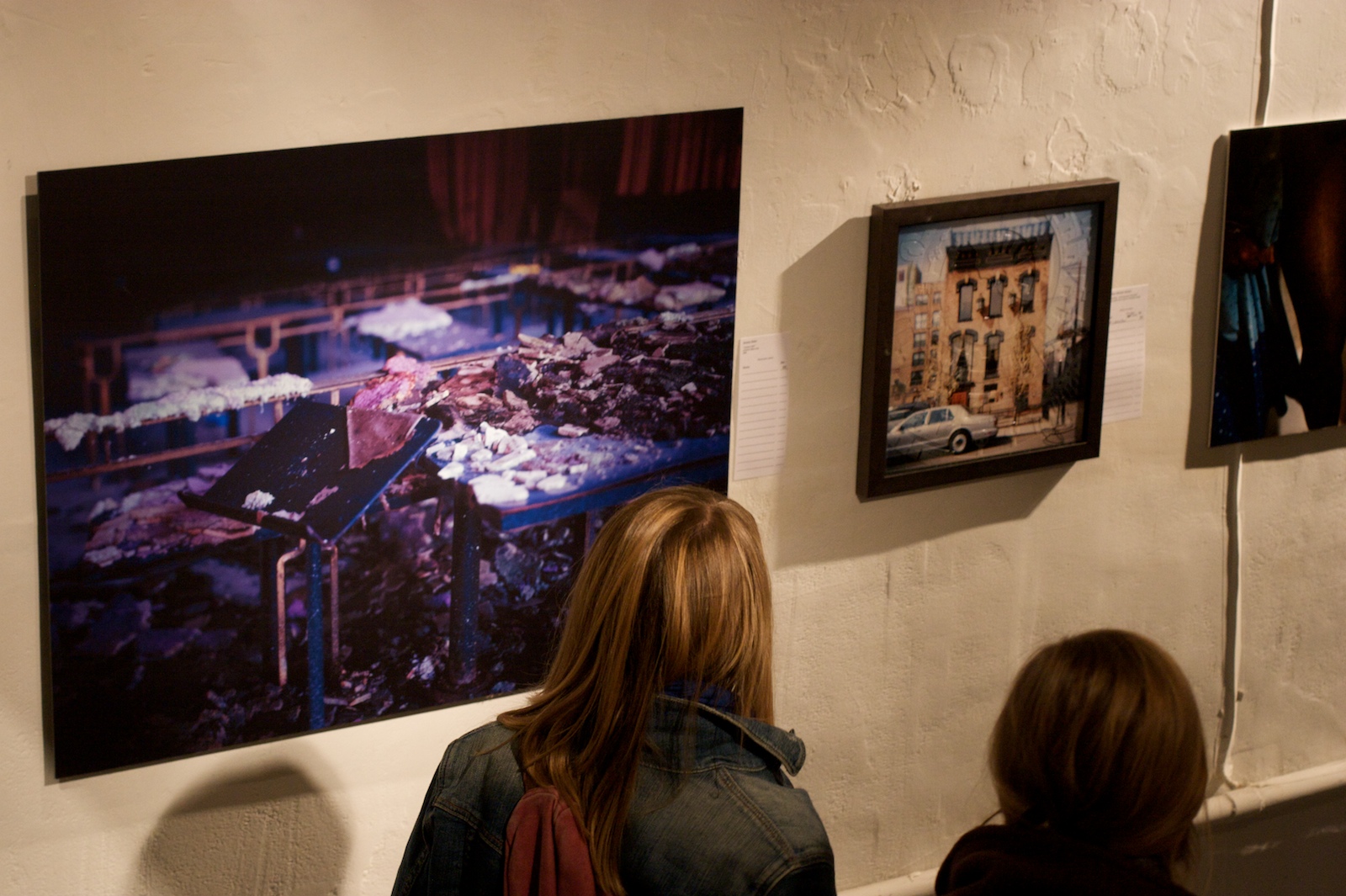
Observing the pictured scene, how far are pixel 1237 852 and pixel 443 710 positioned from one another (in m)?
2.08

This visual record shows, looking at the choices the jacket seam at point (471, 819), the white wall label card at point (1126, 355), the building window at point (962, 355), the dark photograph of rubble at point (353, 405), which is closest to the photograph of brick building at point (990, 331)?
the building window at point (962, 355)

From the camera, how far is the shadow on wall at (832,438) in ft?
8.34

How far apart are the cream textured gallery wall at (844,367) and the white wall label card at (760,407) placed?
0.10ft

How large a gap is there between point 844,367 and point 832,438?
14 centimetres

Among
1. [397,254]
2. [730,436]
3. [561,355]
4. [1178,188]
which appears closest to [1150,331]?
[1178,188]

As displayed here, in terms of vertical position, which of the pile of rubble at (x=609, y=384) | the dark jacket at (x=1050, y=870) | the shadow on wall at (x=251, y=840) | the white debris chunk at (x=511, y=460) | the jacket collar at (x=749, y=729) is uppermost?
the pile of rubble at (x=609, y=384)

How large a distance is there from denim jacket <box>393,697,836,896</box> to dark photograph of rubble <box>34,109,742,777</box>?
654 mm

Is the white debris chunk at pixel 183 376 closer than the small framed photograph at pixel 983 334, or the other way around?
the white debris chunk at pixel 183 376

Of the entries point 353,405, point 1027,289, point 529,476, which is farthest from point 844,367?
point 353,405

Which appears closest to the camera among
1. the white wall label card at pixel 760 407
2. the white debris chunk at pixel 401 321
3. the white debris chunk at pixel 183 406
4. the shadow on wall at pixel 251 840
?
the white debris chunk at pixel 183 406

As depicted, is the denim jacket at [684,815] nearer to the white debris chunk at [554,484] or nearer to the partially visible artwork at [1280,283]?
the white debris chunk at [554,484]

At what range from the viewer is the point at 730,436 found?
2.52m

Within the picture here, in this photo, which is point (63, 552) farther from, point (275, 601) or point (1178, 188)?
point (1178, 188)

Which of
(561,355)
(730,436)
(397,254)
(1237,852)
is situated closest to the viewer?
(397,254)
